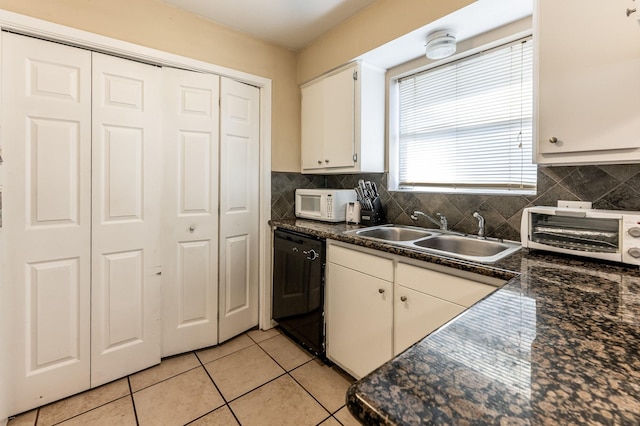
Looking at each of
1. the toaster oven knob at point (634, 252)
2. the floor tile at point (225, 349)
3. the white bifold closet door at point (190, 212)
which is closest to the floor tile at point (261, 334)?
the floor tile at point (225, 349)

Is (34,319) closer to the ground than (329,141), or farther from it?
closer to the ground

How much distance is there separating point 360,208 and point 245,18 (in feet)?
5.53

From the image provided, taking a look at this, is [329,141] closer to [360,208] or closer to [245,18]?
[360,208]

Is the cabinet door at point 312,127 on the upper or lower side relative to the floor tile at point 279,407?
upper

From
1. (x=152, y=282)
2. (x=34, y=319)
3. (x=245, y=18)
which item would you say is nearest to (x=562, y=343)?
(x=152, y=282)

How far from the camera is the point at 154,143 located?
197 centimetres

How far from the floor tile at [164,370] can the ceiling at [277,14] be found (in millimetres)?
2498

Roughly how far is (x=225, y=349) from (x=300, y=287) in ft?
2.51

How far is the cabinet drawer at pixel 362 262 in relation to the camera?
1637 millimetres

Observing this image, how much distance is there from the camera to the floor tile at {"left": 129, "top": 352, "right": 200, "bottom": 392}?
1.88m

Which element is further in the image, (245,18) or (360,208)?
(360,208)

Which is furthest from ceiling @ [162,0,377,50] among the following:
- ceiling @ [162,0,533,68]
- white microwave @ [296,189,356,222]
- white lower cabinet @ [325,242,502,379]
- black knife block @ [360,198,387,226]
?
white lower cabinet @ [325,242,502,379]

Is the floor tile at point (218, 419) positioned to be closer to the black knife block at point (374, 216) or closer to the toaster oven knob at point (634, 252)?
the black knife block at point (374, 216)

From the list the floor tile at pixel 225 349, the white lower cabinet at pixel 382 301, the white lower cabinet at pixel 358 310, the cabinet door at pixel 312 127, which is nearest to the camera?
the white lower cabinet at pixel 382 301
